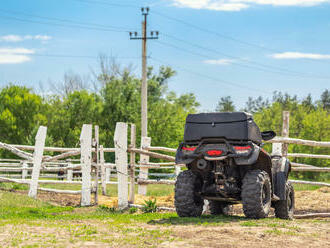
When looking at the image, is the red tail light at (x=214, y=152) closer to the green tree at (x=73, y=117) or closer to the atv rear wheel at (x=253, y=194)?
the atv rear wheel at (x=253, y=194)

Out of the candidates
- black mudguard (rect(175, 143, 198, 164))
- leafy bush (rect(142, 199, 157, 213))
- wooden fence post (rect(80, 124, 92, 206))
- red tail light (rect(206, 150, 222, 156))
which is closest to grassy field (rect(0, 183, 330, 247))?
black mudguard (rect(175, 143, 198, 164))

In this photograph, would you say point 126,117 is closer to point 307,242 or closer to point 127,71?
point 127,71

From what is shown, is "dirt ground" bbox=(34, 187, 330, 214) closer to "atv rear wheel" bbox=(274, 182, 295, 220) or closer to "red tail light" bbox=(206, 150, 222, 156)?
"atv rear wheel" bbox=(274, 182, 295, 220)

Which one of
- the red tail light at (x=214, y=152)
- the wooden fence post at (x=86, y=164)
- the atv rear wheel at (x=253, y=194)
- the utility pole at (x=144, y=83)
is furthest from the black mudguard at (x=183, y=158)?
the utility pole at (x=144, y=83)

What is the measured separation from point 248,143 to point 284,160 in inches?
65.4

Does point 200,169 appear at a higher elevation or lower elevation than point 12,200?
higher

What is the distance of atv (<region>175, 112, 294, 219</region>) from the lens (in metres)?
7.68

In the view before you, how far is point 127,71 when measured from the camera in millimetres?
54844

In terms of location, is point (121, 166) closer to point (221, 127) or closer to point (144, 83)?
point (221, 127)

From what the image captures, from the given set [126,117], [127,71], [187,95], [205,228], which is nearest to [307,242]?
[205,228]

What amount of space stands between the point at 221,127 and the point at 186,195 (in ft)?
4.02

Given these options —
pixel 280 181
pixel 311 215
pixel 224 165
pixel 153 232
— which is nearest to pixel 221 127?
pixel 224 165

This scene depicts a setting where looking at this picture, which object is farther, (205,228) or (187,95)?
(187,95)

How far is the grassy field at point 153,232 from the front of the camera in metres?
5.89
